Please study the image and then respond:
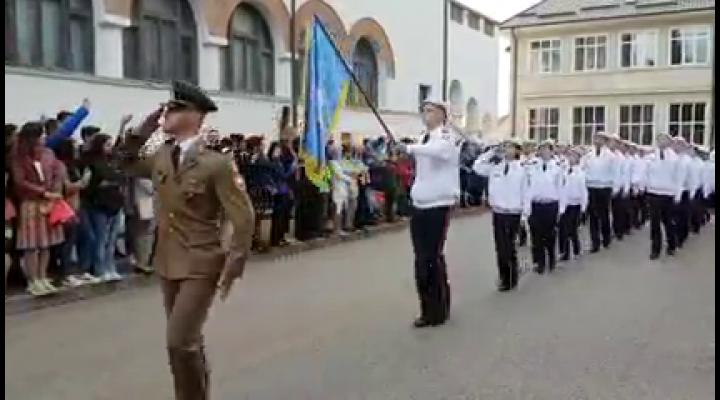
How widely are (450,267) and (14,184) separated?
5599 mm

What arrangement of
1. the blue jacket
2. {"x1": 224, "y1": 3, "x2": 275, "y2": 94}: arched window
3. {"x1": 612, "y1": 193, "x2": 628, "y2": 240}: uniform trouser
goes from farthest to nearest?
{"x1": 224, "y1": 3, "x2": 275, "y2": 94}: arched window
{"x1": 612, "y1": 193, "x2": 628, "y2": 240}: uniform trouser
the blue jacket

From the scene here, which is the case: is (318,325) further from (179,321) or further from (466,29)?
A: (466,29)

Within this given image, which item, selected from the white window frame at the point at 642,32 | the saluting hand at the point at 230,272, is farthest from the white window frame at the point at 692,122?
the saluting hand at the point at 230,272

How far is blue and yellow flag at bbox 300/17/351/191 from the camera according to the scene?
29.6 ft

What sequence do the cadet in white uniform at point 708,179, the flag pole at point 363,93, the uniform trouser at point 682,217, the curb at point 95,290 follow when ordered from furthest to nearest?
the cadet in white uniform at point 708,179
the uniform trouser at point 682,217
the curb at point 95,290
the flag pole at point 363,93

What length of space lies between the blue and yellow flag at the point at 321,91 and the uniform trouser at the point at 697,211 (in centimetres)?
858

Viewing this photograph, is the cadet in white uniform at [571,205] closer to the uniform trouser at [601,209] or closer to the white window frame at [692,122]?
the uniform trouser at [601,209]

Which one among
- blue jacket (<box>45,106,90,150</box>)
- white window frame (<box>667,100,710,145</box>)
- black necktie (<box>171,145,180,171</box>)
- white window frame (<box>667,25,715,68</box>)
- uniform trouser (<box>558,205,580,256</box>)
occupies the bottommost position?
uniform trouser (<box>558,205,580,256</box>)

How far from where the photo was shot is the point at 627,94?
39.8 m

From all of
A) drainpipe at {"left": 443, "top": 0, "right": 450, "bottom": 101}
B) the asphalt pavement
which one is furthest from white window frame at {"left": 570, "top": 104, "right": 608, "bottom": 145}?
the asphalt pavement

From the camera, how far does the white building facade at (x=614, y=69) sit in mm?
38188

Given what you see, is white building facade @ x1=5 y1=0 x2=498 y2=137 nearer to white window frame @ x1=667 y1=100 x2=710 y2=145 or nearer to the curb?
the curb

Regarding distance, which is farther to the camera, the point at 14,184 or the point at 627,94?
the point at 627,94

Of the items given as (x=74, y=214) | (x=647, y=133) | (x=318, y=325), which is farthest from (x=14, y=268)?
(x=647, y=133)
